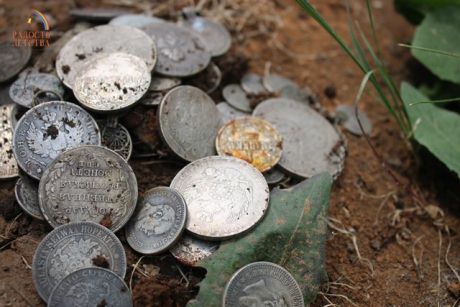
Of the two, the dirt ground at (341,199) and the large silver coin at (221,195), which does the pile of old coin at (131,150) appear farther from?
the dirt ground at (341,199)

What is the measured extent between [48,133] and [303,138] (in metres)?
1.69

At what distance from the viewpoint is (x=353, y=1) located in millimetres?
4770

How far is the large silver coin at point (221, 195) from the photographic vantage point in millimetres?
2514

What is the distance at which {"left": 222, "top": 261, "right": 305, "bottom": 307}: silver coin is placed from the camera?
2.26 meters

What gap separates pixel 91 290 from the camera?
85.6 inches

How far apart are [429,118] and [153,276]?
2.26 meters

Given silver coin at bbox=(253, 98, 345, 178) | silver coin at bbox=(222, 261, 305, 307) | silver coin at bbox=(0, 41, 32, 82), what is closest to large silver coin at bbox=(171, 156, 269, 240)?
silver coin at bbox=(222, 261, 305, 307)

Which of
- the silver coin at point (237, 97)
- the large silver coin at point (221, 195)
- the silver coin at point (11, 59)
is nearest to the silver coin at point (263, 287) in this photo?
the large silver coin at point (221, 195)

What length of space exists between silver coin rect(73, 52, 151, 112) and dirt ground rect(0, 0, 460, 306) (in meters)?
0.16

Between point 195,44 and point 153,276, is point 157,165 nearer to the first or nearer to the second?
point 153,276

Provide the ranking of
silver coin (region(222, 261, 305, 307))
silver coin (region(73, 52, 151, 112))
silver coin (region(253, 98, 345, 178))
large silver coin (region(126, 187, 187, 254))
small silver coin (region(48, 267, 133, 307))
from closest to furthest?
small silver coin (region(48, 267, 133, 307)), silver coin (region(222, 261, 305, 307)), large silver coin (region(126, 187, 187, 254)), silver coin (region(73, 52, 151, 112)), silver coin (region(253, 98, 345, 178))

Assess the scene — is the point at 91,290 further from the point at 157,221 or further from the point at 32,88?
the point at 32,88

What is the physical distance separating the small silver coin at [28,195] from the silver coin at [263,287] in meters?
1.13

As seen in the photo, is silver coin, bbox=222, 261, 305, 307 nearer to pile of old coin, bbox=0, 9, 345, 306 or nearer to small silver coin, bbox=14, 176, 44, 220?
pile of old coin, bbox=0, 9, 345, 306
